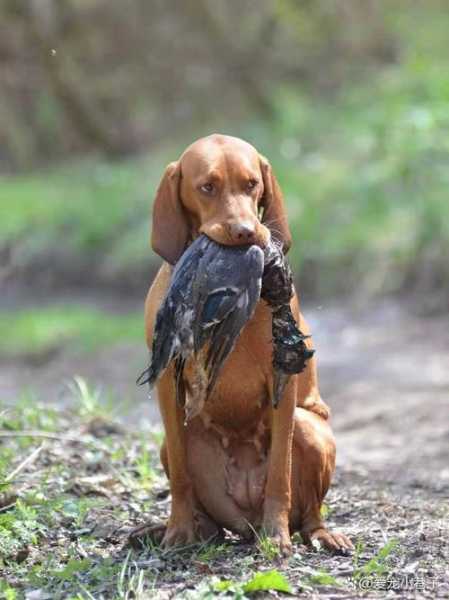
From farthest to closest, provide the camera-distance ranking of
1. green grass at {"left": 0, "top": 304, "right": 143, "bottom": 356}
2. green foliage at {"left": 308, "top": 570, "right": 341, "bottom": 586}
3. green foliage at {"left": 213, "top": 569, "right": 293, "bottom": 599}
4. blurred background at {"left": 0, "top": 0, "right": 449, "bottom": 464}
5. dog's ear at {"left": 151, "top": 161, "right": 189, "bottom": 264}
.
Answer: green grass at {"left": 0, "top": 304, "right": 143, "bottom": 356}, blurred background at {"left": 0, "top": 0, "right": 449, "bottom": 464}, dog's ear at {"left": 151, "top": 161, "right": 189, "bottom": 264}, green foliage at {"left": 308, "top": 570, "right": 341, "bottom": 586}, green foliage at {"left": 213, "top": 569, "right": 293, "bottom": 599}

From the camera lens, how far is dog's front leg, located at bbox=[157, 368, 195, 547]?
4680mm

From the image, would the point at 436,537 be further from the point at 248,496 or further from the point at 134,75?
the point at 134,75

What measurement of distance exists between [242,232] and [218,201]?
0.76 feet

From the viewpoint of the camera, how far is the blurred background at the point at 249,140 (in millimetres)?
10547

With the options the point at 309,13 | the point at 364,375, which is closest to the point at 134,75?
the point at 309,13

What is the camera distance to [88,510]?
5320mm

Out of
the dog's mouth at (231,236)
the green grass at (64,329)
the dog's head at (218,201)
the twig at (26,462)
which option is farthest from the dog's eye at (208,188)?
the green grass at (64,329)

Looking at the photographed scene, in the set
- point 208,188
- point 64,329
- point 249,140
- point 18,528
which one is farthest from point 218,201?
point 249,140

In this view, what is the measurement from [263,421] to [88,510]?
1000mm

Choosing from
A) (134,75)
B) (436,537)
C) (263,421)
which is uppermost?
(134,75)

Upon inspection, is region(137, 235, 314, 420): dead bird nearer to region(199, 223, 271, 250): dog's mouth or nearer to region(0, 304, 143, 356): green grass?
region(199, 223, 271, 250): dog's mouth

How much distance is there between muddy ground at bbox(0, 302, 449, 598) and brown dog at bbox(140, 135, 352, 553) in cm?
18

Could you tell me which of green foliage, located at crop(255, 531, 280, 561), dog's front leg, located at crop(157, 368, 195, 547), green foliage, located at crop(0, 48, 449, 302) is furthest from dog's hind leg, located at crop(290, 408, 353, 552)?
green foliage, located at crop(0, 48, 449, 302)

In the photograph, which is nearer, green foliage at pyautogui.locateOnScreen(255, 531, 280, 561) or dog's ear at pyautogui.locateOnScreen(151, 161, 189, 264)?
green foliage at pyautogui.locateOnScreen(255, 531, 280, 561)
